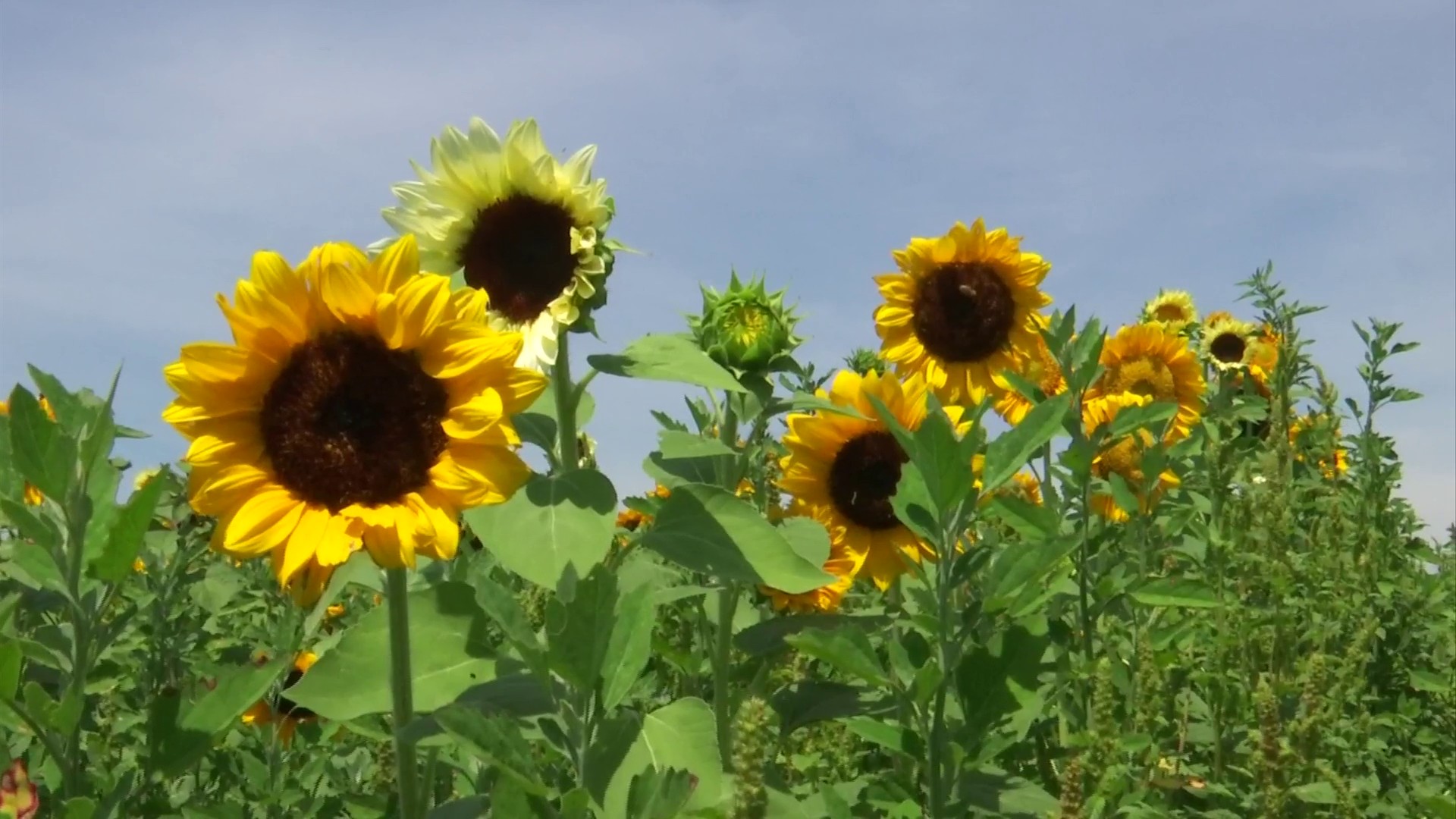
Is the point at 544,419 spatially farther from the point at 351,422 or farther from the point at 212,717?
the point at 212,717

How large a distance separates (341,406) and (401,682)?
375mm

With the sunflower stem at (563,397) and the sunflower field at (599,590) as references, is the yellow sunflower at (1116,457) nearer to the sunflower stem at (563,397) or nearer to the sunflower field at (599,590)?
the sunflower field at (599,590)

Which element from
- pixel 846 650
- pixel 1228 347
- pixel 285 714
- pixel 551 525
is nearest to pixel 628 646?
pixel 846 650

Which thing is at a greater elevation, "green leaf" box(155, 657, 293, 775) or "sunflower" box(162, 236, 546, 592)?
"sunflower" box(162, 236, 546, 592)

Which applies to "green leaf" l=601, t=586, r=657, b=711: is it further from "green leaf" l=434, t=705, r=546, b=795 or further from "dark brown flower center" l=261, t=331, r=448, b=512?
"dark brown flower center" l=261, t=331, r=448, b=512

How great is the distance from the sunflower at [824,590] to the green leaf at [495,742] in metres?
1.68

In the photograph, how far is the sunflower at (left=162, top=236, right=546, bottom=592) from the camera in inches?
66.4

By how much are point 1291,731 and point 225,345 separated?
1.44 meters

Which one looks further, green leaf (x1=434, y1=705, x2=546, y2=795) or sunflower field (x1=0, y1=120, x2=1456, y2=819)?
sunflower field (x1=0, y1=120, x2=1456, y2=819)

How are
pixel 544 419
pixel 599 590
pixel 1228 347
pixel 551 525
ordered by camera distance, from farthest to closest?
pixel 1228 347 < pixel 544 419 < pixel 551 525 < pixel 599 590

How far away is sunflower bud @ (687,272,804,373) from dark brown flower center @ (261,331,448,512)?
67 cm

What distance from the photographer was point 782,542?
1802mm

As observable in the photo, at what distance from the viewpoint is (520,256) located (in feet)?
7.06

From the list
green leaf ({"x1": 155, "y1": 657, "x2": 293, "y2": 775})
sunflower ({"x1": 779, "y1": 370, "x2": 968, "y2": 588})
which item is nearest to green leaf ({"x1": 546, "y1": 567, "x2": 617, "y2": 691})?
green leaf ({"x1": 155, "y1": 657, "x2": 293, "y2": 775})
